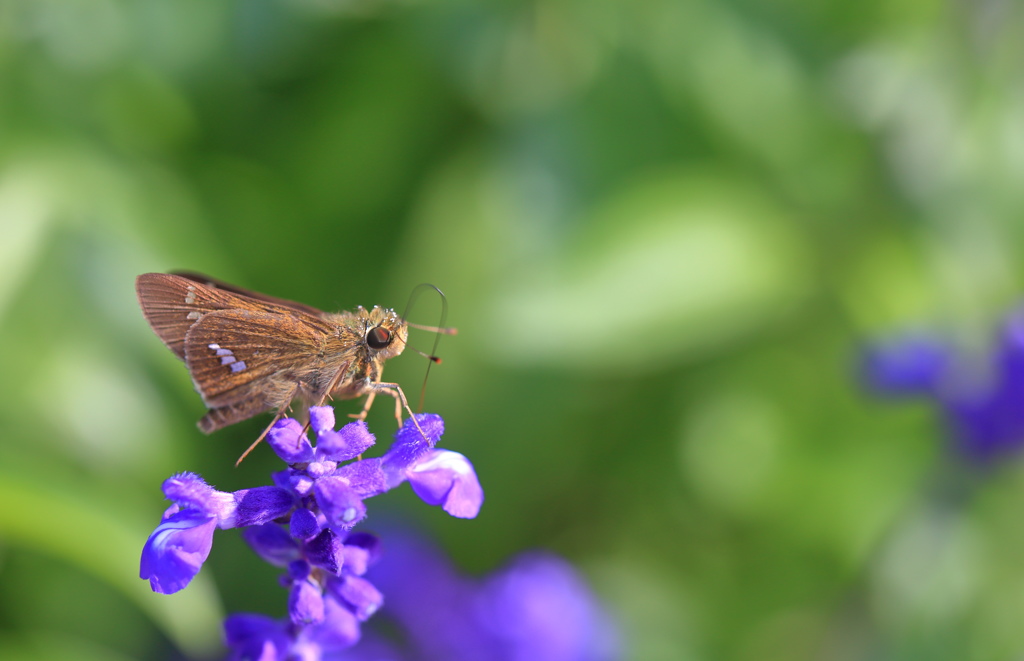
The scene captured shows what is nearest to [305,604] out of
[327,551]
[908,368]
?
[327,551]

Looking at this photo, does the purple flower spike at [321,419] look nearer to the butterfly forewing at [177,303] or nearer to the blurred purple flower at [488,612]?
the butterfly forewing at [177,303]

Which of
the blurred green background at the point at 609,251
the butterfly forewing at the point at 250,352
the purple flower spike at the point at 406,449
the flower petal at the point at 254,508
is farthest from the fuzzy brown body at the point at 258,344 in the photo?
the blurred green background at the point at 609,251

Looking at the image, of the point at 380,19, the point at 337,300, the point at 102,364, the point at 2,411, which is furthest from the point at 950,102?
the point at 2,411

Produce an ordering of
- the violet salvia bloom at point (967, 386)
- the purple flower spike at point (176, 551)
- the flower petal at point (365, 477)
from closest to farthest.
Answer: the purple flower spike at point (176, 551) → the flower petal at point (365, 477) → the violet salvia bloom at point (967, 386)

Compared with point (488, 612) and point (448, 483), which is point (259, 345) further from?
point (488, 612)

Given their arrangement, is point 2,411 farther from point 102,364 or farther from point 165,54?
point 165,54
